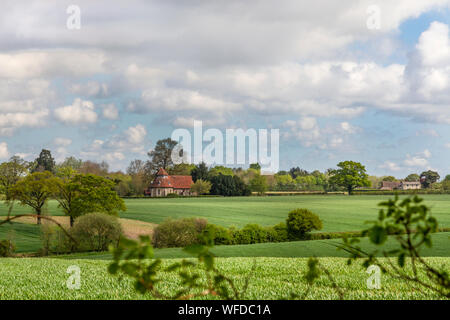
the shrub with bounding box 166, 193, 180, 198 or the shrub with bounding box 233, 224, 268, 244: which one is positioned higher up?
the shrub with bounding box 166, 193, 180, 198

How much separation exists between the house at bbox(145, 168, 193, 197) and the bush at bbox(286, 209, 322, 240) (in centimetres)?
2485

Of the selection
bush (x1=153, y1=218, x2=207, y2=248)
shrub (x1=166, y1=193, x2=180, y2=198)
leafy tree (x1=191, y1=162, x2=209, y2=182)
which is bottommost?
bush (x1=153, y1=218, x2=207, y2=248)

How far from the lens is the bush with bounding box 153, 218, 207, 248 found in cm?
2531

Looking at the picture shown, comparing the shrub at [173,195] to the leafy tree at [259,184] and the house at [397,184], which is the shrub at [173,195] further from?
the house at [397,184]

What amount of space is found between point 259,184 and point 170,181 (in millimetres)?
13376

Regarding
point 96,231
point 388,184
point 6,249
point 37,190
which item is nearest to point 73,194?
point 37,190

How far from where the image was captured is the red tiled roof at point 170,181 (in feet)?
173

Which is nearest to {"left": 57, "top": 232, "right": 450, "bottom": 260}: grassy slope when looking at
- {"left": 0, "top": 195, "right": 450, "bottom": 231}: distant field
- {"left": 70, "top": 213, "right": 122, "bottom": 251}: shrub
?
{"left": 70, "top": 213, "right": 122, "bottom": 251}: shrub

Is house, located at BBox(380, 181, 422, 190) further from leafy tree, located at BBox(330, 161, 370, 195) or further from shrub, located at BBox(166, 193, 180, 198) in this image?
shrub, located at BBox(166, 193, 180, 198)

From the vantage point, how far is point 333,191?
69.3 m

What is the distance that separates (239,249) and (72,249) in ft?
33.2
